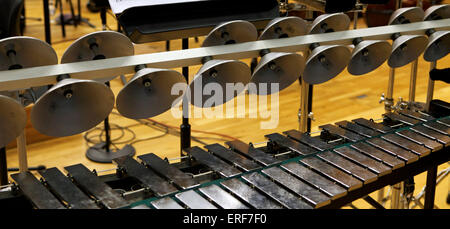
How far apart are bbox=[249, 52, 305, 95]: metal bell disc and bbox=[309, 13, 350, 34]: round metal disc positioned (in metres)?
0.33

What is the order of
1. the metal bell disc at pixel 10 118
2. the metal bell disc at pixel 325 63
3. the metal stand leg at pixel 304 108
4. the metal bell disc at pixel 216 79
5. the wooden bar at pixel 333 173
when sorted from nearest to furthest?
1. the metal bell disc at pixel 10 118
2. the metal bell disc at pixel 216 79
3. the wooden bar at pixel 333 173
4. the metal bell disc at pixel 325 63
5. the metal stand leg at pixel 304 108

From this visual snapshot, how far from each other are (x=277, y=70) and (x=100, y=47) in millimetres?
599

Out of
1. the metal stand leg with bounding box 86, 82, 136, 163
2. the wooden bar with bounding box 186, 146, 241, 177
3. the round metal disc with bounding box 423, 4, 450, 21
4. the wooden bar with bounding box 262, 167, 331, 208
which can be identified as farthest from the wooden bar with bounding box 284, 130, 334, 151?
the metal stand leg with bounding box 86, 82, 136, 163

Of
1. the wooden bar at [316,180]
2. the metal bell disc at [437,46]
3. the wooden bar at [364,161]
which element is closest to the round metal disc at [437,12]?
the metal bell disc at [437,46]

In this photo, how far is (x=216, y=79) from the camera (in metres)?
1.87

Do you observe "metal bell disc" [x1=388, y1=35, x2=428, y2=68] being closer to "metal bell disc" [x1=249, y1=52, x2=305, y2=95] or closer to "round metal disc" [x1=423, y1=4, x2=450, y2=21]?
"round metal disc" [x1=423, y1=4, x2=450, y2=21]

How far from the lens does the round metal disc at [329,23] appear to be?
7.39 ft

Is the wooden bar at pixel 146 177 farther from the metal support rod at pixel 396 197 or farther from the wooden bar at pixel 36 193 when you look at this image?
the metal support rod at pixel 396 197

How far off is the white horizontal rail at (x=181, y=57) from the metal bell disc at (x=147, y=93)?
135 millimetres

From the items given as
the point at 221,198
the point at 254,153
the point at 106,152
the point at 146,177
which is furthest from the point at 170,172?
the point at 106,152

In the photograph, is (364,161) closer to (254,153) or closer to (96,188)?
(254,153)

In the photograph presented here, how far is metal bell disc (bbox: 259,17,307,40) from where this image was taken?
2143 mm
